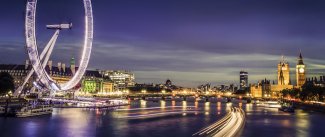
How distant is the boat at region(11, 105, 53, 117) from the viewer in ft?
195

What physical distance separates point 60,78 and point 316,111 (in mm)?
91269

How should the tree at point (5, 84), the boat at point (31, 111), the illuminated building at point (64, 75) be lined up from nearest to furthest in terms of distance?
the boat at point (31, 111)
the tree at point (5, 84)
the illuminated building at point (64, 75)

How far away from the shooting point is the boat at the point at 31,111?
195 feet

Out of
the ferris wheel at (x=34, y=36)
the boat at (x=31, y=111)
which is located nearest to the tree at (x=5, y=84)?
the ferris wheel at (x=34, y=36)

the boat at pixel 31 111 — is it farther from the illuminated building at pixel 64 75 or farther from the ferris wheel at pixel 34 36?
the illuminated building at pixel 64 75

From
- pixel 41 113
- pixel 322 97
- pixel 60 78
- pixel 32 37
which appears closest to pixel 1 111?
pixel 41 113

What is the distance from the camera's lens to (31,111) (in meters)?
62.7

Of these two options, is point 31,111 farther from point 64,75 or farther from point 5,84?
point 64,75

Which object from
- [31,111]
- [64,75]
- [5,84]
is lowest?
[31,111]

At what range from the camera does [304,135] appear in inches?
1902

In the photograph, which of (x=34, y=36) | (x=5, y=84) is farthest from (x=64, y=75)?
(x=34, y=36)

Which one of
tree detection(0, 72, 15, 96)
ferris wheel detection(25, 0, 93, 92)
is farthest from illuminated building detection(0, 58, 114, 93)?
ferris wheel detection(25, 0, 93, 92)

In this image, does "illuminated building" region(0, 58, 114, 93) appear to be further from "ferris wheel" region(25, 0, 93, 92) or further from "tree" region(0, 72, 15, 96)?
"ferris wheel" region(25, 0, 93, 92)

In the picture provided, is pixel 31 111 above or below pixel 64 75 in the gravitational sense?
below
